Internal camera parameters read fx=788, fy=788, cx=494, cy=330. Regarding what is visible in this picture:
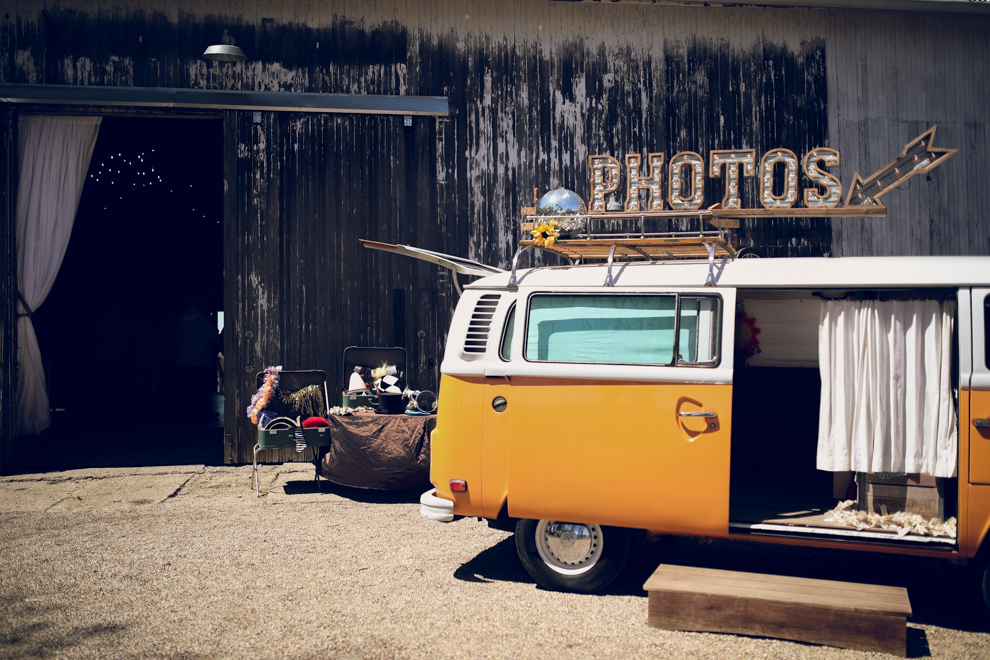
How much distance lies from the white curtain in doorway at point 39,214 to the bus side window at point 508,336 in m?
7.06

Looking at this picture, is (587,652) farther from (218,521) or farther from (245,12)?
(245,12)

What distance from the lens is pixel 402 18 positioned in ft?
32.6

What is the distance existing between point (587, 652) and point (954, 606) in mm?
2651

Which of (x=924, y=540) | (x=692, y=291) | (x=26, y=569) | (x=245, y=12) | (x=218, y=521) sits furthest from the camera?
(x=245, y=12)

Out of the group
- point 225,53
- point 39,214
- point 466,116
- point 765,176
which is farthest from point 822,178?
point 39,214

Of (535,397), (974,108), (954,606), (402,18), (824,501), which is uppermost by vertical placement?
(402,18)

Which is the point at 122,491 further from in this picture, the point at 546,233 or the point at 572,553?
the point at 546,233

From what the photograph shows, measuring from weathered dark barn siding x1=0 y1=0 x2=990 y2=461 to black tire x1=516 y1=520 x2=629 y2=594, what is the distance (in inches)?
180

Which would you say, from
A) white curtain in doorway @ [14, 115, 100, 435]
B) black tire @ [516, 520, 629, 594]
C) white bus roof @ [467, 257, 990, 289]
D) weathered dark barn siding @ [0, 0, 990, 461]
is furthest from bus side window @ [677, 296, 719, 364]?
white curtain in doorway @ [14, 115, 100, 435]

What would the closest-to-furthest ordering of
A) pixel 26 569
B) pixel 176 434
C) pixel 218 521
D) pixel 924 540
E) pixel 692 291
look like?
pixel 924 540 < pixel 692 291 < pixel 26 569 < pixel 218 521 < pixel 176 434

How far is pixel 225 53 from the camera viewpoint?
9281 mm

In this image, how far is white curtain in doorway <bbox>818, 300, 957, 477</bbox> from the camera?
16.0 feet

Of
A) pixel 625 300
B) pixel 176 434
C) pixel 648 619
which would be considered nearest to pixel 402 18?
pixel 625 300

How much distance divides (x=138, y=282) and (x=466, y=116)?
9330 millimetres
